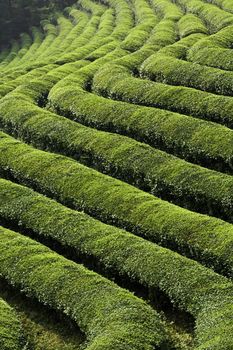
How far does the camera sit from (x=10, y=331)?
20.5 metres

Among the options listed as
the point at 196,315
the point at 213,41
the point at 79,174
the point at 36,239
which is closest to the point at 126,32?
the point at 213,41

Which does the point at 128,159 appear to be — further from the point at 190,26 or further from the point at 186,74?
the point at 190,26

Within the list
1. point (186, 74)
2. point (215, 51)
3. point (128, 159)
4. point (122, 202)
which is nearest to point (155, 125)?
point (128, 159)

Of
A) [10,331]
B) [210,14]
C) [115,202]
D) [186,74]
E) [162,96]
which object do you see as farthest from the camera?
[210,14]

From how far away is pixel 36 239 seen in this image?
26891mm

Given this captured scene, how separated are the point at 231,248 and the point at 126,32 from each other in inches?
1886

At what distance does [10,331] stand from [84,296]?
3.19 meters

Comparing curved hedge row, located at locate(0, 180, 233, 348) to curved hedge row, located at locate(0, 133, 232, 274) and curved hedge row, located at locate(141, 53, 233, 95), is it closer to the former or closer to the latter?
curved hedge row, located at locate(0, 133, 232, 274)

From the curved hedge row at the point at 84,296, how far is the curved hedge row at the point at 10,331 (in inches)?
53.5

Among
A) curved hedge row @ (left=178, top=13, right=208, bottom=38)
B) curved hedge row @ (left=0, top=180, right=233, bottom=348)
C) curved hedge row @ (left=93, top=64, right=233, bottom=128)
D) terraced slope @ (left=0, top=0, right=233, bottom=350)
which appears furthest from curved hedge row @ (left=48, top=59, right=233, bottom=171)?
curved hedge row @ (left=178, top=13, right=208, bottom=38)

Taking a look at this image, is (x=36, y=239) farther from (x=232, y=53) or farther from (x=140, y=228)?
(x=232, y=53)

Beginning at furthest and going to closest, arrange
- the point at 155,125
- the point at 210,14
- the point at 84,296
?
the point at 210,14 → the point at 155,125 → the point at 84,296

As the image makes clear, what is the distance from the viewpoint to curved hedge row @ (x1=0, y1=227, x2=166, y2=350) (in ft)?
62.8

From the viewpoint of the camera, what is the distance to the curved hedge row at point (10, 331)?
Answer: 1977 cm
